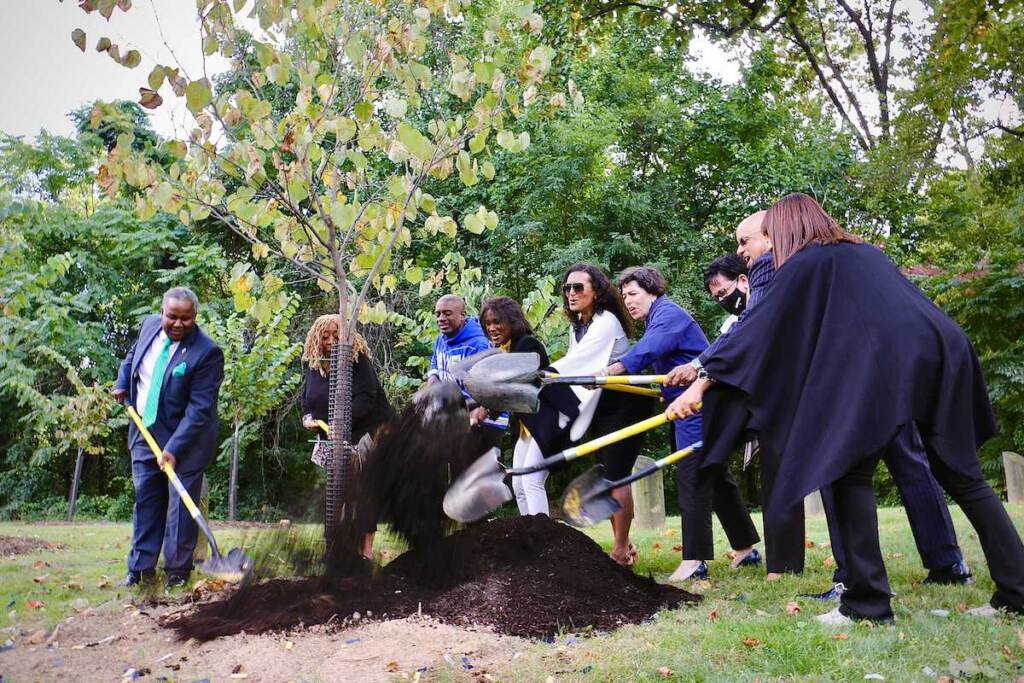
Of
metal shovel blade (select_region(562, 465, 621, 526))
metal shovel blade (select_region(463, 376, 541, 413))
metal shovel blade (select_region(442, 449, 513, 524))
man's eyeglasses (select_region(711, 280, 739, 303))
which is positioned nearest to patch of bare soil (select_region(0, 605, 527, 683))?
metal shovel blade (select_region(442, 449, 513, 524))

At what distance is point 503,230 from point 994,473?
8954 mm

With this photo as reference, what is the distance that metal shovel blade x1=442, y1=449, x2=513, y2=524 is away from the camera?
4.68 m

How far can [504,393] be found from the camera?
4.82m

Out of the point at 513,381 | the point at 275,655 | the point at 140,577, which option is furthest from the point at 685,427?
the point at 140,577

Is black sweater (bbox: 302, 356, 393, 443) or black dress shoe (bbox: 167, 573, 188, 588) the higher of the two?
black sweater (bbox: 302, 356, 393, 443)

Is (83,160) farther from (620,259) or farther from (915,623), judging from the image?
(915,623)

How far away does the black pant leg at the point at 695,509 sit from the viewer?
5285 mm

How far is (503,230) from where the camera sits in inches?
642

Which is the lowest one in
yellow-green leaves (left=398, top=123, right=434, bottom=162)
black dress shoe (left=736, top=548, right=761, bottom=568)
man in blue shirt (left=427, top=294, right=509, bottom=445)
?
black dress shoe (left=736, top=548, right=761, bottom=568)

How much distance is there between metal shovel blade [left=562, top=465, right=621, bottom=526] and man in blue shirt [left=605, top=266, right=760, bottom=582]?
74 centimetres

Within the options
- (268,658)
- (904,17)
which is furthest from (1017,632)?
(904,17)

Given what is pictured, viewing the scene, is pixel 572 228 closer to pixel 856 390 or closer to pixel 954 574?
pixel 954 574

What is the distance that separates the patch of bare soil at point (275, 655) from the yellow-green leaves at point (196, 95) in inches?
98.0

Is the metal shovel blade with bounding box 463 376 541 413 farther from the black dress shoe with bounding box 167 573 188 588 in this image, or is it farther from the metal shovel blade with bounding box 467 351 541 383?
the black dress shoe with bounding box 167 573 188 588
